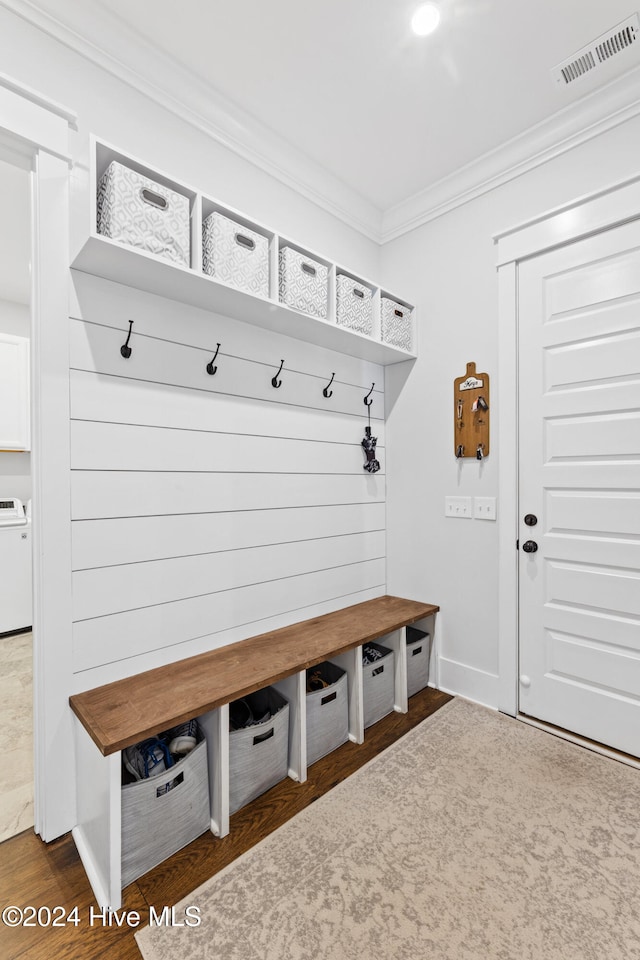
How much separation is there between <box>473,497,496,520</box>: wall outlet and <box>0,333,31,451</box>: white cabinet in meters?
3.59

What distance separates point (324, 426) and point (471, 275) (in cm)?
111

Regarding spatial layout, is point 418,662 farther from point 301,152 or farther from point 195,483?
point 301,152

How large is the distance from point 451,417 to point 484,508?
527 millimetres

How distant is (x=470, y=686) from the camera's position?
241cm

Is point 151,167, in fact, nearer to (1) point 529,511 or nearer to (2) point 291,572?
(2) point 291,572

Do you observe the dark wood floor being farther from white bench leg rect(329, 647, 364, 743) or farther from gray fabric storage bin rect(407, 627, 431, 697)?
gray fabric storage bin rect(407, 627, 431, 697)

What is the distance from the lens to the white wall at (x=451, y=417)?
2.30 metres

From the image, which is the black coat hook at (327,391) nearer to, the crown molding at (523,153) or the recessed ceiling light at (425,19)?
the crown molding at (523,153)

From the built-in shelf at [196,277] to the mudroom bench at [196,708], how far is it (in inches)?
57.0

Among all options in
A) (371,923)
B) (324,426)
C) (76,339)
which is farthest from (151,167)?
(371,923)

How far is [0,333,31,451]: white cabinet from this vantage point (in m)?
3.79

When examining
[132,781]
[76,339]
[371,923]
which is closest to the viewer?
[371,923]

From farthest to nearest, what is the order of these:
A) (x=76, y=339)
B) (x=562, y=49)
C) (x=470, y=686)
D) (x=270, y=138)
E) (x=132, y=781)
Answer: (x=470, y=686), (x=270, y=138), (x=562, y=49), (x=76, y=339), (x=132, y=781)

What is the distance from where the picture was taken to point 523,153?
2195mm
